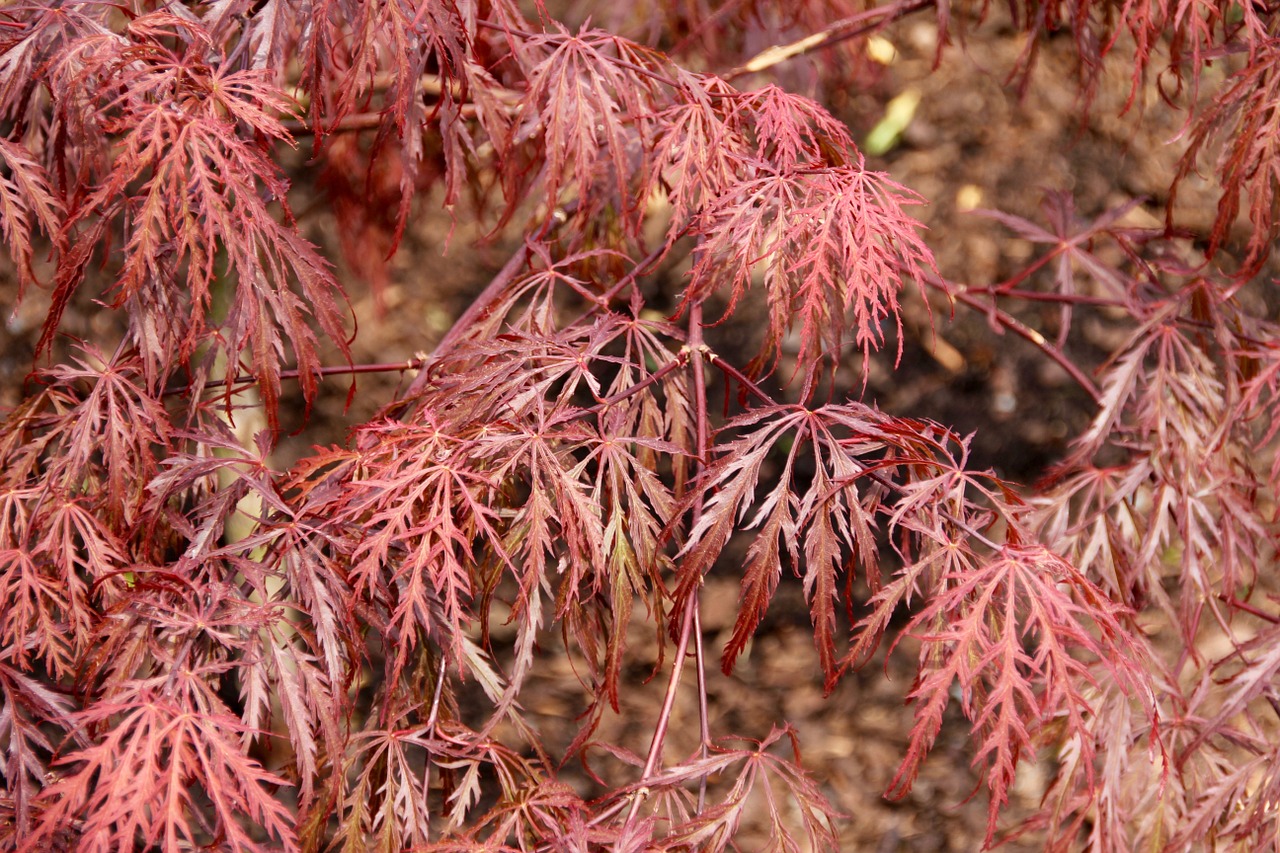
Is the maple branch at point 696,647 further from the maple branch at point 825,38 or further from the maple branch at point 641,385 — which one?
the maple branch at point 825,38

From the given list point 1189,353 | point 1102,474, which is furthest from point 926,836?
point 1189,353

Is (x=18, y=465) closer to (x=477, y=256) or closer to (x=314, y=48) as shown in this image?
(x=314, y=48)

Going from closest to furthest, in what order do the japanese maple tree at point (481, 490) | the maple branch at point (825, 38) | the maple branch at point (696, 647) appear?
the japanese maple tree at point (481, 490) → the maple branch at point (696, 647) → the maple branch at point (825, 38)

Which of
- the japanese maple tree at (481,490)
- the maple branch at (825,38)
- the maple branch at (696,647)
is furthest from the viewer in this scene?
the maple branch at (825,38)

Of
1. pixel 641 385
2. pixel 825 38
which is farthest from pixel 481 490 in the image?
pixel 825 38

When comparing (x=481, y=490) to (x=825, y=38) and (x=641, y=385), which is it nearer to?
(x=641, y=385)

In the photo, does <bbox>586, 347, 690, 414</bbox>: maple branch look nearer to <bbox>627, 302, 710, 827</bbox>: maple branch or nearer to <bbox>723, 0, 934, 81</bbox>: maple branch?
<bbox>627, 302, 710, 827</bbox>: maple branch

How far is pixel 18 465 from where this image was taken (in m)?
0.87

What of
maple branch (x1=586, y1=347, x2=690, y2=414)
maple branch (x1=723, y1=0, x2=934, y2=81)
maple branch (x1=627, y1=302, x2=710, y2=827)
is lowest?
maple branch (x1=627, y1=302, x2=710, y2=827)

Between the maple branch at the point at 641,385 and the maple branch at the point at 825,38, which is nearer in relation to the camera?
the maple branch at the point at 641,385

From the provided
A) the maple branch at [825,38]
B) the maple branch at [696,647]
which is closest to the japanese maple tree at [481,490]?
the maple branch at [696,647]

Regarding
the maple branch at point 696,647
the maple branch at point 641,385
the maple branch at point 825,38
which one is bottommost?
the maple branch at point 696,647

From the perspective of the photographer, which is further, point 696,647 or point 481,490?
point 696,647

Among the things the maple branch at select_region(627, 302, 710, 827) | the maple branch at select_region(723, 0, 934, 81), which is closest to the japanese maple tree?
the maple branch at select_region(627, 302, 710, 827)
